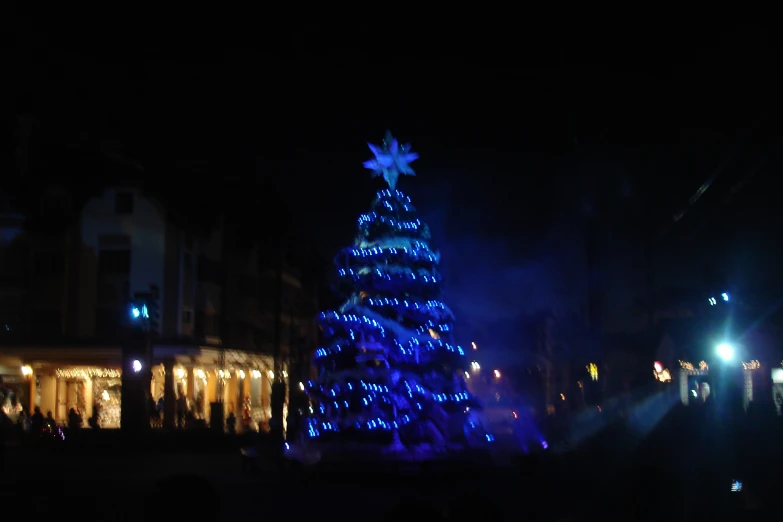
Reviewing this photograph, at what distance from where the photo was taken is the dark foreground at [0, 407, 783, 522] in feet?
46.1

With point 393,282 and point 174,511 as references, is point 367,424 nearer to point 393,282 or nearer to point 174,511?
point 393,282

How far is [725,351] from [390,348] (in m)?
12.0

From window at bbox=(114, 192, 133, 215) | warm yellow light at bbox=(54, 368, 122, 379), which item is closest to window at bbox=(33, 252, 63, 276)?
window at bbox=(114, 192, 133, 215)

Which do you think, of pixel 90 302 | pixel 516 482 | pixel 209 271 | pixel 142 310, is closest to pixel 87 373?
pixel 90 302

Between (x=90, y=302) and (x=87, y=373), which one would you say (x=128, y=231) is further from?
(x=87, y=373)

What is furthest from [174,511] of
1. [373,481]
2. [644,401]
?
[644,401]

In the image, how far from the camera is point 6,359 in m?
35.8

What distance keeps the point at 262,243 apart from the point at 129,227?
1374cm

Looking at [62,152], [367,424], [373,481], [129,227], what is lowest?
[373,481]

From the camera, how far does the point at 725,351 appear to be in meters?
27.4

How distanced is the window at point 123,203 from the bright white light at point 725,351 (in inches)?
948

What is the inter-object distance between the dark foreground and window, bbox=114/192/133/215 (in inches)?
535

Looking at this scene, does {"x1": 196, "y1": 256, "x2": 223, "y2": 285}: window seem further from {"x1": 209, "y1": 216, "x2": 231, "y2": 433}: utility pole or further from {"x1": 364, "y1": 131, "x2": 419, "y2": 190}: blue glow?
{"x1": 364, "y1": 131, "x2": 419, "y2": 190}: blue glow

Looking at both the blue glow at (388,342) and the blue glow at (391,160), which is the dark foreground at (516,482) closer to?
the blue glow at (388,342)
